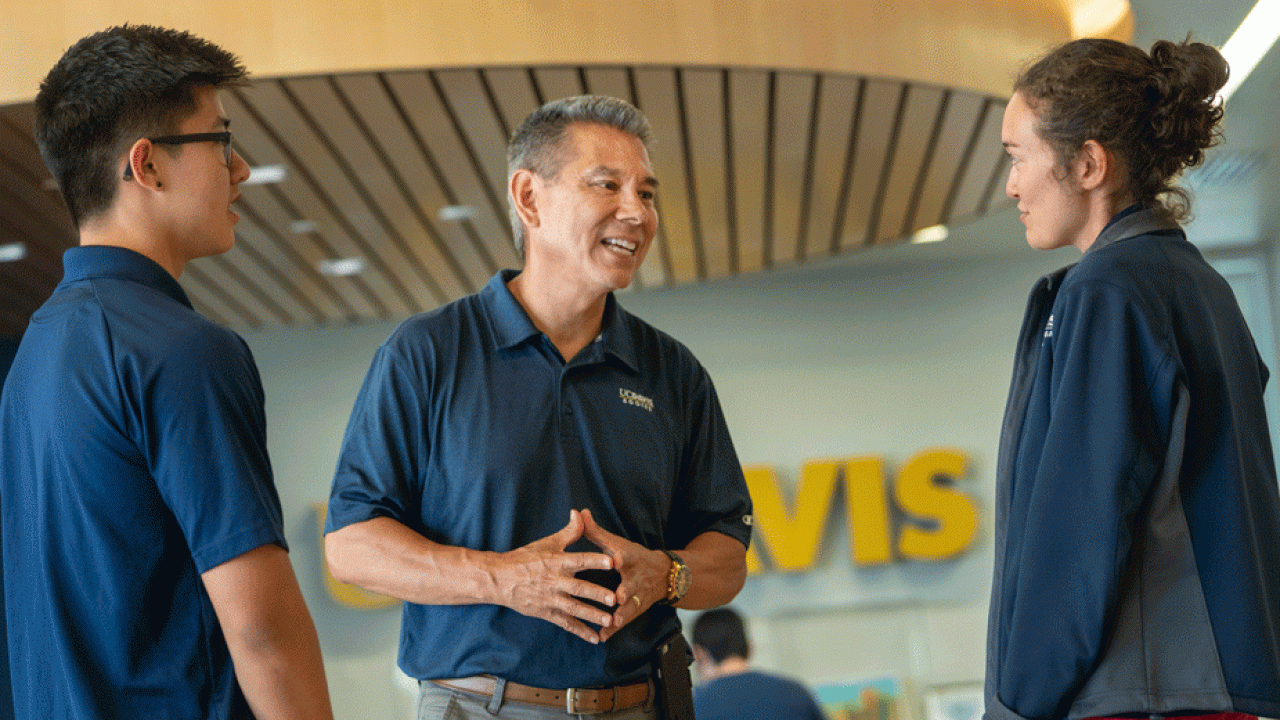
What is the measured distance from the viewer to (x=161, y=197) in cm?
163

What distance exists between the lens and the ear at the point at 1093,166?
5.97 feet

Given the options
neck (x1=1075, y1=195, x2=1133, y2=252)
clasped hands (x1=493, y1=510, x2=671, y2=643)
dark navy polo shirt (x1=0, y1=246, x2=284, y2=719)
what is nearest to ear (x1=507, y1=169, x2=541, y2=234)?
clasped hands (x1=493, y1=510, x2=671, y2=643)

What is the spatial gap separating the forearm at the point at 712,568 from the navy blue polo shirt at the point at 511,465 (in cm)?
4

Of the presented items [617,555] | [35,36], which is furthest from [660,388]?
[35,36]

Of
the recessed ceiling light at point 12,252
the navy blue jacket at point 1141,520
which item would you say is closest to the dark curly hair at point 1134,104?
the navy blue jacket at point 1141,520

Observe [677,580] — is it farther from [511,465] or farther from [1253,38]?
[1253,38]

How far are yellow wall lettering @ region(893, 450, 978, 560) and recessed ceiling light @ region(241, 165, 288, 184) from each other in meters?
5.71

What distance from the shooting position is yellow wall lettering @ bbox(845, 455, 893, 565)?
907 centimetres

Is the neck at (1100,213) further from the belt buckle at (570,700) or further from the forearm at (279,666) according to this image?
the forearm at (279,666)

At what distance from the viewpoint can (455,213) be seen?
626cm

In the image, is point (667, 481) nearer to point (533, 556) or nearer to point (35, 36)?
point (533, 556)

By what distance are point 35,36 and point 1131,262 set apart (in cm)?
400

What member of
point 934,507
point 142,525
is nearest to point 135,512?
point 142,525

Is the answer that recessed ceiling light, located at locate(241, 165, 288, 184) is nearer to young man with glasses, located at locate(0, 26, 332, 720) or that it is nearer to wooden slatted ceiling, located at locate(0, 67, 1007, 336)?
wooden slatted ceiling, located at locate(0, 67, 1007, 336)
